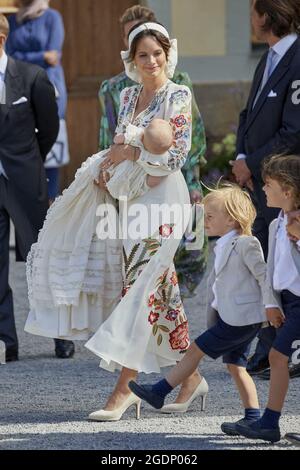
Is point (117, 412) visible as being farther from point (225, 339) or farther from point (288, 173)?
point (288, 173)

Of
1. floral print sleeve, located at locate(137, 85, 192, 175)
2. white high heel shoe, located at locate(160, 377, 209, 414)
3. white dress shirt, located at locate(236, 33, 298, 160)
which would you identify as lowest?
white high heel shoe, located at locate(160, 377, 209, 414)

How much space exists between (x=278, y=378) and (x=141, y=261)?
104 centimetres

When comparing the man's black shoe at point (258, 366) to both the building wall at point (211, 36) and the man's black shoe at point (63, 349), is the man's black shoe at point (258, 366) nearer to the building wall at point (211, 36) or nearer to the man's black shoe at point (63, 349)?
the man's black shoe at point (63, 349)

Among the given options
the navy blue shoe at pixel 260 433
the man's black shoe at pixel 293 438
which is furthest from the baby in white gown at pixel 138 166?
the man's black shoe at pixel 293 438

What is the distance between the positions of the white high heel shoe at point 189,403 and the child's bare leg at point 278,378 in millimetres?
913

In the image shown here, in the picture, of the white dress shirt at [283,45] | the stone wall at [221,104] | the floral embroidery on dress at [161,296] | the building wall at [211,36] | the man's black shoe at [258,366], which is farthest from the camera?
the stone wall at [221,104]

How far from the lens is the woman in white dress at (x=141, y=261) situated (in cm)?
617

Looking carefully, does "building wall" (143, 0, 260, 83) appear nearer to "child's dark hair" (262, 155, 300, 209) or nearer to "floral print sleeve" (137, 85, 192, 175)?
"floral print sleeve" (137, 85, 192, 175)

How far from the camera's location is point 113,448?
5.57 meters

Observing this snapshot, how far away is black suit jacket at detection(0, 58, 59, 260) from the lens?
765 centimetres

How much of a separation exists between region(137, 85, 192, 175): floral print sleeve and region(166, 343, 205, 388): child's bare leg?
2.74 feet

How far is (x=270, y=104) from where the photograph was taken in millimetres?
6949

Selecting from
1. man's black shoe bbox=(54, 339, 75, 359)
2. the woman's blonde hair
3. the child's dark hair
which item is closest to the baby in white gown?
the woman's blonde hair
